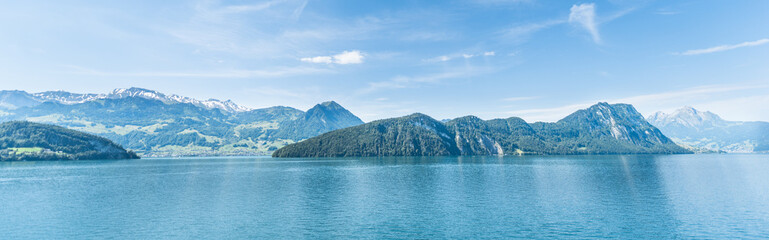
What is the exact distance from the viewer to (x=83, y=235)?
47312 mm

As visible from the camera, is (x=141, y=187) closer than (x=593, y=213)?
No

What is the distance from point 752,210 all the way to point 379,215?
62.3m

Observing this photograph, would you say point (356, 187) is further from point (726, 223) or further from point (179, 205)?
point (726, 223)

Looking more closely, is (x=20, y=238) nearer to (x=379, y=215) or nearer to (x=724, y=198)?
(x=379, y=215)

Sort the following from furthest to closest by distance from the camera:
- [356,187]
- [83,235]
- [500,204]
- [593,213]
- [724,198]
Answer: [356,187] < [724,198] < [500,204] < [593,213] < [83,235]

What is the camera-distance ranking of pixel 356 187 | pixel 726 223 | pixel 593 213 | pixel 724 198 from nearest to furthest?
1. pixel 726 223
2. pixel 593 213
3. pixel 724 198
4. pixel 356 187

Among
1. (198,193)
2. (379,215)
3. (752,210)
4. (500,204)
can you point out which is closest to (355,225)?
(379,215)

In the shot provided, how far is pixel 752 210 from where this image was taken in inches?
2346

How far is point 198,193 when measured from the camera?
84.2 m

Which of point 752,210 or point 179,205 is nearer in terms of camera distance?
point 752,210

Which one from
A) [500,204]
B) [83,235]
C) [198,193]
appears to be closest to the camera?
[83,235]

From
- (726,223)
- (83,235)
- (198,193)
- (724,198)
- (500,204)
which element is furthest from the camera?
(198,193)

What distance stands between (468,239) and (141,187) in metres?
93.3

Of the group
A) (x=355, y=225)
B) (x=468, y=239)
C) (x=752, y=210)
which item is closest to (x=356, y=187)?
(x=355, y=225)
